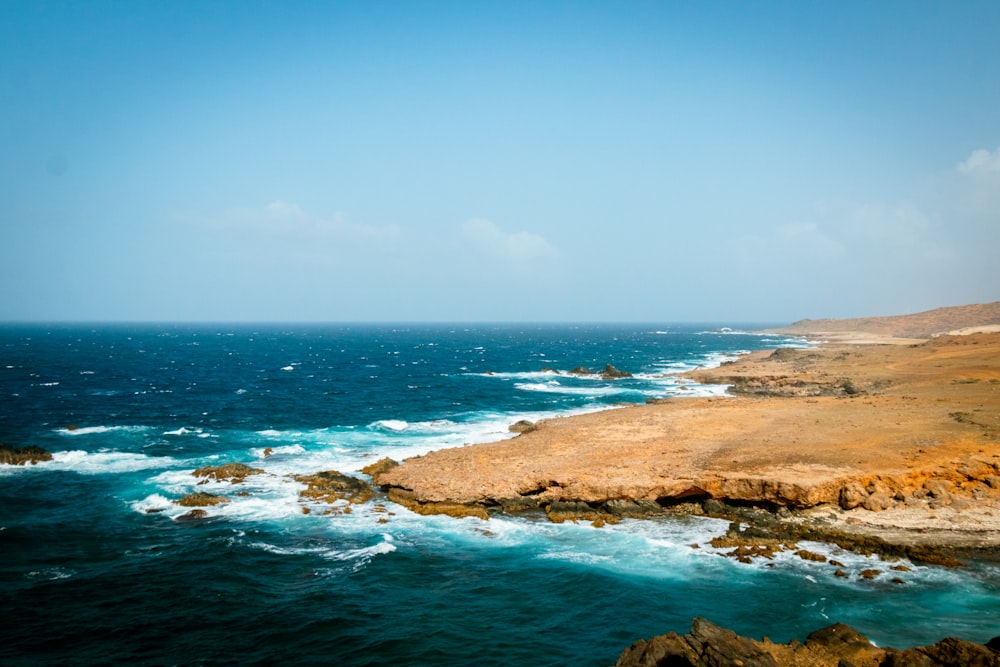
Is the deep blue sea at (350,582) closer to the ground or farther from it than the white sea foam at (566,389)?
closer to the ground

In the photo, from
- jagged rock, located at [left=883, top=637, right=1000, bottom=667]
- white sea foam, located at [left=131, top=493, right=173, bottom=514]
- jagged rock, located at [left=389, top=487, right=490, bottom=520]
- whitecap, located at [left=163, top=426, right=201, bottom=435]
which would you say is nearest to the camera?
jagged rock, located at [left=883, top=637, right=1000, bottom=667]

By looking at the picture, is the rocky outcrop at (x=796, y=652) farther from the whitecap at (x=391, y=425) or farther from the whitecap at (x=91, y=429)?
the whitecap at (x=91, y=429)

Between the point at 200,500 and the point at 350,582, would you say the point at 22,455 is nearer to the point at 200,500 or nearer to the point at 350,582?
the point at 200,500

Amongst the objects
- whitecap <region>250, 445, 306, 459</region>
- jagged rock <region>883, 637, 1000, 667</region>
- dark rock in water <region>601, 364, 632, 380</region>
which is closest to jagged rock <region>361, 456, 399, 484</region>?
whitecap <region>250, 445, 306, 459</region>

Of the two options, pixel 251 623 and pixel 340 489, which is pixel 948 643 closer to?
pixel 251 623

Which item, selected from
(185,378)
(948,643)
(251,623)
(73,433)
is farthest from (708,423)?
(185,378)

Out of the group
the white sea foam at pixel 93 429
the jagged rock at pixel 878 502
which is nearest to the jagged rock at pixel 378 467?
the jagged rock at pixel 878 502

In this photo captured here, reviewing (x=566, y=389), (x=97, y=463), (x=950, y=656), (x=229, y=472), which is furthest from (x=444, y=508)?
(x=566, y=389)

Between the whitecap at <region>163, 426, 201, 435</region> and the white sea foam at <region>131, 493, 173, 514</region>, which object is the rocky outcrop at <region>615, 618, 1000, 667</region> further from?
the whitecap at <region>163, 426, 201, 435</region>
